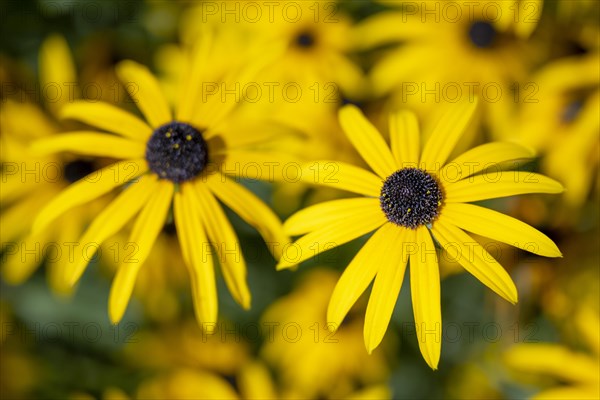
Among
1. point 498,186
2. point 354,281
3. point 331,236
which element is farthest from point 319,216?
point 498,186

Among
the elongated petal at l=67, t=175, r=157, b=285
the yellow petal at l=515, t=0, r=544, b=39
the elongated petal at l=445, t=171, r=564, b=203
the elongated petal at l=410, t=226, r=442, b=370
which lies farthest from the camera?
the yellow petal at l=515, t=0, r=544, b=39

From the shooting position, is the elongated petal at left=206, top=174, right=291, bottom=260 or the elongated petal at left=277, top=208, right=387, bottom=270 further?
the elongated petal at left=206, top=174, right=291, bottom=260

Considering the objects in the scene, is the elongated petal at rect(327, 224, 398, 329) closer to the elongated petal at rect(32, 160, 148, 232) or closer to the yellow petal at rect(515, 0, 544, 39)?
the elongated petal at rect(32, 160, 148, 232)

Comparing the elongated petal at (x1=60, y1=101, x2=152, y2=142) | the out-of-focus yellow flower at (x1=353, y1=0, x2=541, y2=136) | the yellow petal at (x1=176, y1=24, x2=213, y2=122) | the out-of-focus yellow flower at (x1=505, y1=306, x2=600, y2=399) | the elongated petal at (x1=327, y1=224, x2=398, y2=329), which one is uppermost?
the out-of-focus yellow flower at (x1=353, y1=0, x2=541, y2=136)

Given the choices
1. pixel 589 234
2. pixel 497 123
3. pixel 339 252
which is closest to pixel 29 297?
pixel 339 252

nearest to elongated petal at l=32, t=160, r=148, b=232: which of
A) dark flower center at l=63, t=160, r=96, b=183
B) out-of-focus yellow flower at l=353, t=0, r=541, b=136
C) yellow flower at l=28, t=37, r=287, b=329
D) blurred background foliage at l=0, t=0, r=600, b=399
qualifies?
yellow flower at l=28, t=37, r=287, b=329

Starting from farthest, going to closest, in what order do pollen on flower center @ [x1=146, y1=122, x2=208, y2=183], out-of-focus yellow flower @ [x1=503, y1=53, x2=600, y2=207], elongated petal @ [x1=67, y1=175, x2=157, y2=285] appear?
1. out-of-focus yellow flower @ [x1=503, y1=53, x2=600, y2=207]
2. pollen on flower center @ [x1=146, y1=122, x2=208, y2=183]
3. elongated petal @ [x1=67, y1=175, x2=157, y2=285]

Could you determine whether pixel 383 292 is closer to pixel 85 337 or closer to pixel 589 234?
pixel 589 234
